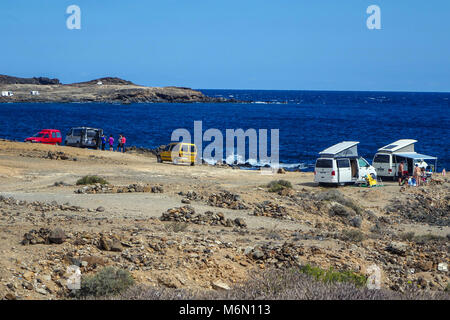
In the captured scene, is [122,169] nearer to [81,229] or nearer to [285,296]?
[81,229]

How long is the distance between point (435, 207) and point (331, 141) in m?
41.0

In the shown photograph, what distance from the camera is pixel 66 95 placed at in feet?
594

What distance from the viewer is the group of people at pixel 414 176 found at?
2892 centimetres

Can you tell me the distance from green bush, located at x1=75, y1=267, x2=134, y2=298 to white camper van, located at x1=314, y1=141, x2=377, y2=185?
19793 mm

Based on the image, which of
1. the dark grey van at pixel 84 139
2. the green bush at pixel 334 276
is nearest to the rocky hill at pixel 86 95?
the dark grey van at pixel 84 139

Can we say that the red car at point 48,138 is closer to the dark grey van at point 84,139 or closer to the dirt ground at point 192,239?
the dark grey van at point 84,139

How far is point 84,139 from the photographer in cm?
4169

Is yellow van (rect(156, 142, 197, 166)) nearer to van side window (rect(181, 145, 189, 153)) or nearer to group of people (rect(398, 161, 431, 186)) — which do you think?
van side window (rect(181, 145, 189, 153))

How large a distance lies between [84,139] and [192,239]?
1218 inches

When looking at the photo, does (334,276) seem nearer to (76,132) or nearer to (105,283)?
(105,283)

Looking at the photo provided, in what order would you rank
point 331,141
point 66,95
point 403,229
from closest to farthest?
point 403,229
point 331,141
point 66,95

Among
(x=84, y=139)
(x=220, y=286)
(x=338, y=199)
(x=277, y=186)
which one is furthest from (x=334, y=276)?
(x=84, y=139)
